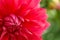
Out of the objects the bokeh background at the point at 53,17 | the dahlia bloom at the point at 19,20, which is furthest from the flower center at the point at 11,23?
the bokeh background at the point at 53,17

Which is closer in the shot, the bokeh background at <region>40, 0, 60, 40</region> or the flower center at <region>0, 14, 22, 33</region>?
the flower center at <region>0, 14, 22, 33</region>

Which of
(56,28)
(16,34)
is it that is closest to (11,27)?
(16,34)

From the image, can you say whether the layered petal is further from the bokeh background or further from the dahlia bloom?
the bokeh background

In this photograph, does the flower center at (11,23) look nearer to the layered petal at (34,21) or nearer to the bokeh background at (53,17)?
the layered petal at (34,21)

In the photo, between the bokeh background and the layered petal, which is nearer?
the layered petal

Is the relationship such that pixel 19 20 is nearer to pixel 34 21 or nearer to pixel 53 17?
pixel 34 21

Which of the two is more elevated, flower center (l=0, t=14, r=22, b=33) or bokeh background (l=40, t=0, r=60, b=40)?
flower center (l=0, t=14, r=22, b=33)

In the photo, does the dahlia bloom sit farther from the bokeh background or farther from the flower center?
the bokeh background

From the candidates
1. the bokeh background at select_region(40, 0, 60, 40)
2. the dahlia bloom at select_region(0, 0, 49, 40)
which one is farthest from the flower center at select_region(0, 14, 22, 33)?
the bokeh background at select_region(40, 0, 60, 40)

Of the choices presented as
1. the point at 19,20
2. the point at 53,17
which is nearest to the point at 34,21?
the point at 19,20
